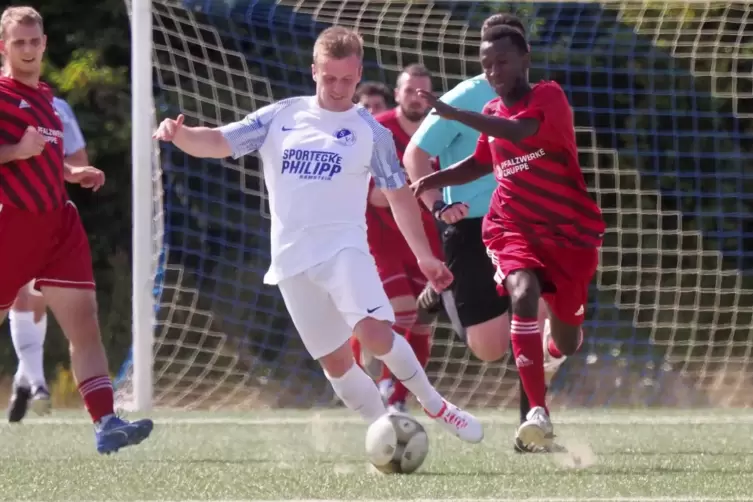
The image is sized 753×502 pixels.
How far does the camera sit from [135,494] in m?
4.62

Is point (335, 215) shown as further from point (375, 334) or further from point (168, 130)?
point (168, 130)

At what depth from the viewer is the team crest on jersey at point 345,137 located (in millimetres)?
5309

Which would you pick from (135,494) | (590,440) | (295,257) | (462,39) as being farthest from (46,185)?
(462,39)

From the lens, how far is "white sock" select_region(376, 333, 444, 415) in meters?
5.29

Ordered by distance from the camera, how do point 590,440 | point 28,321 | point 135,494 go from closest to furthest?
point 135,494 < point 590,440 < point 28,321

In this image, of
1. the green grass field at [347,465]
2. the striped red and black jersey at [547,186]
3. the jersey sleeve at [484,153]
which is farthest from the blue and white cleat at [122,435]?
the jersey sleeve at [484,153]

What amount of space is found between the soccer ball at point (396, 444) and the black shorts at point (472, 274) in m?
1.90

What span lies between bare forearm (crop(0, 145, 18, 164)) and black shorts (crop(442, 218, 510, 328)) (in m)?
2.29

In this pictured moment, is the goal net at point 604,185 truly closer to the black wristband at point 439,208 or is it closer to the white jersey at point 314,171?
the black wristband at point 439,208

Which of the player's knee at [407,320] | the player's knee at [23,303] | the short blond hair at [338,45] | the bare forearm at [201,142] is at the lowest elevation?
the player's knee at [407,320]

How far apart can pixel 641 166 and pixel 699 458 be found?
4861 mm

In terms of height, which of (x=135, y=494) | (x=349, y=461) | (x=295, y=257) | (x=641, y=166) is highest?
(x=295, y=257)

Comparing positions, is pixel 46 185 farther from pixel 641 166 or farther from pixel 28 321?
pixel 641 166

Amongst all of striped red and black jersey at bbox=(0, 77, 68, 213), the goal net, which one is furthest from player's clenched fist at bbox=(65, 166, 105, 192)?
the goal net
